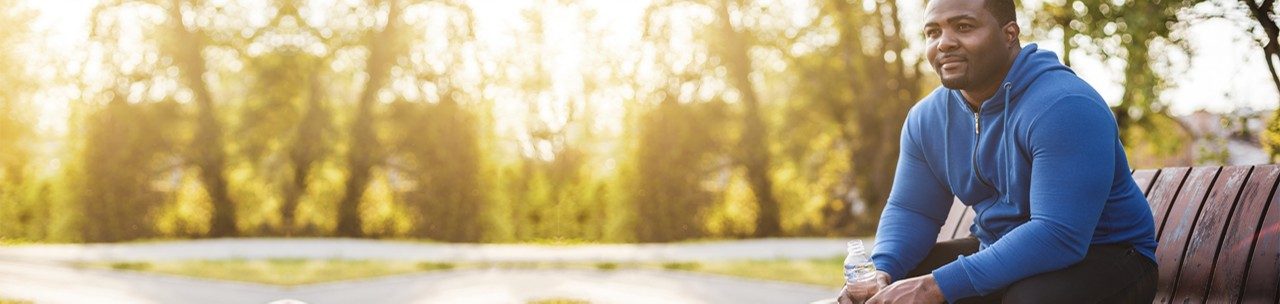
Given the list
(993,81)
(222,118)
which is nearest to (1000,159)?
(993,81)

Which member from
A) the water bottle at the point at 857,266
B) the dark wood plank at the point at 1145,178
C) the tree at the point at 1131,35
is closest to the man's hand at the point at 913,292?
the water bottle at the point at 857,266

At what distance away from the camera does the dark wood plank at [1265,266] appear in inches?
109

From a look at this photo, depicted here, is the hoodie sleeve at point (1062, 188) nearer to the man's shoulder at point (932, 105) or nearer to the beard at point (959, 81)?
the beard at point (959, 81)

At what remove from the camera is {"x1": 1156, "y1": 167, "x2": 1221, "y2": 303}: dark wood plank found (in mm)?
3062

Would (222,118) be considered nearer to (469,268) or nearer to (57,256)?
(57,256)

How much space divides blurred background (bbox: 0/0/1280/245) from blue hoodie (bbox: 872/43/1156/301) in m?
8.73

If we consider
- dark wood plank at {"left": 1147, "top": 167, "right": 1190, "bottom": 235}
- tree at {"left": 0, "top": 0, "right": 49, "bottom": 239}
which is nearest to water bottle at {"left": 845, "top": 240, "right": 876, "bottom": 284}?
dark wood plank at {"left": 1147, "top": 167, "right": 1190, "bottom": 235}

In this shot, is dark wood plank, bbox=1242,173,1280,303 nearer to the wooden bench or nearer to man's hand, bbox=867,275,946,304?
the wooden bench

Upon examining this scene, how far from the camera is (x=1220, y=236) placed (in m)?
2.96

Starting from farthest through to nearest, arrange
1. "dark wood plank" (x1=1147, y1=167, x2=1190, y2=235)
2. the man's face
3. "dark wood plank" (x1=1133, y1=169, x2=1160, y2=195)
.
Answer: "dark wood plank" (x1=1133, y1=169, x2=1160, y2=195) → "dark wood plank" (x1=1147, y1=167, x2=1190, y2=235) → the man's face

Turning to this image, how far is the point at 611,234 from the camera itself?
13984 mm

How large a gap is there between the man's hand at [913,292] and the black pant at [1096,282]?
16cm

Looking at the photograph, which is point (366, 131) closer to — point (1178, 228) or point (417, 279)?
point (417, 279)

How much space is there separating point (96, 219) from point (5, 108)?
12.0 ft
